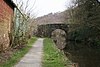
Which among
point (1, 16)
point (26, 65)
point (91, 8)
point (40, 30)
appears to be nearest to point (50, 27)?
point (40, 30)

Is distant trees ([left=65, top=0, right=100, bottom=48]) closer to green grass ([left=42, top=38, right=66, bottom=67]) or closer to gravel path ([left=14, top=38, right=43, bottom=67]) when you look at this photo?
green grass ([left=42, top=38, right=66, bottom=67])

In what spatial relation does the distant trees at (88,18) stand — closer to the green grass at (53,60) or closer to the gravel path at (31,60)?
the green grass at (53,60)

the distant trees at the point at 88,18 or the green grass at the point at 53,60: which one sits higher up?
the distant trees at the point at 88,18

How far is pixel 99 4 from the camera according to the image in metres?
35.7

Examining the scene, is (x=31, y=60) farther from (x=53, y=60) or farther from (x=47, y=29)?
(x=47, y=29)

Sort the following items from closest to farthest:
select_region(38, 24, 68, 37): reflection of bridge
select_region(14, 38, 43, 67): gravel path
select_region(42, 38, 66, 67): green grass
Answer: select_region(14, 38, 43, 67): gravel path
select_region(42, 38, 66, 67): green grass
select_region(38, 24, 68, 37): reflection of bridge

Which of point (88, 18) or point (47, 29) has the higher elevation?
point (88, 18)

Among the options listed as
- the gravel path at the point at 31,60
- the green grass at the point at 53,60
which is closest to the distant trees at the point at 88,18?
the green grass at the point at 53,60

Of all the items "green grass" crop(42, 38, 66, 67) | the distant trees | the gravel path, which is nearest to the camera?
the gravel path

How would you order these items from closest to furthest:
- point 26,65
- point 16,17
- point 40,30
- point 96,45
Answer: point 26,65, point 16,17, point 96,45, point 40,30

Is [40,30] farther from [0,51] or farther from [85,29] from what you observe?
[0,51]

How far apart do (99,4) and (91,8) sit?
135 centimetres

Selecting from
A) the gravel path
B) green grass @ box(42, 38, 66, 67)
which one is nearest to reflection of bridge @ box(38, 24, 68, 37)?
green grass @ box(42, 38, 66, 67)

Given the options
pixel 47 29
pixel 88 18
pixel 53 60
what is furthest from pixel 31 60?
pixel 47 29
